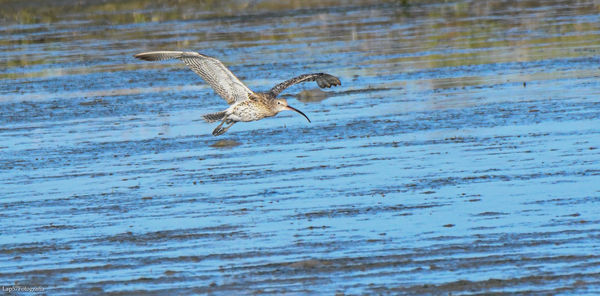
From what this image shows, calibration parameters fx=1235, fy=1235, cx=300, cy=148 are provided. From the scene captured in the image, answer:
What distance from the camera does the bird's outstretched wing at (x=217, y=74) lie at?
13.4 m

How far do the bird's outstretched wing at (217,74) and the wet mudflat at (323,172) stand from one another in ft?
2.70

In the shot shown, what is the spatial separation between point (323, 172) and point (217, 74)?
1.72 m

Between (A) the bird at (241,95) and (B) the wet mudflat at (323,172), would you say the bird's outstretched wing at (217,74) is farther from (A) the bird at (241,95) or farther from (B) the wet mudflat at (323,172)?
(B) the wet mudflat at (323,172)

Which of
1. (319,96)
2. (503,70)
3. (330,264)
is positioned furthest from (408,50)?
(330,264)

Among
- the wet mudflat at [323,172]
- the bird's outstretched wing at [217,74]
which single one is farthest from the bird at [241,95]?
the wet mudflat at [323,172]

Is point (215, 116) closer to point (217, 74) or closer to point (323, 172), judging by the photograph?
point (217, 74)

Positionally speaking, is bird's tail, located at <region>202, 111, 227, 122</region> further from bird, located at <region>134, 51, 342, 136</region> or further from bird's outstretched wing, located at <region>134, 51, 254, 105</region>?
bird's outstretched wing, located at <region>134, 51, 254, 105</region>

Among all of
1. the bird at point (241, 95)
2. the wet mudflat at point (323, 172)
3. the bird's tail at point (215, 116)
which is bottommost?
the wet mudflat at point (323, 172)

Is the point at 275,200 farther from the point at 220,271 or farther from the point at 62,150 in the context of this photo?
the point at 62,150

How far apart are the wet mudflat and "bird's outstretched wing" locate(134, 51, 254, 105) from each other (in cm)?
82

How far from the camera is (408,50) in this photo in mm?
25922

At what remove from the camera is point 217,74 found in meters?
14.1

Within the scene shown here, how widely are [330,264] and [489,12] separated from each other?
88.1 ft

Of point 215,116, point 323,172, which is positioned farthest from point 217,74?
point 323,172
